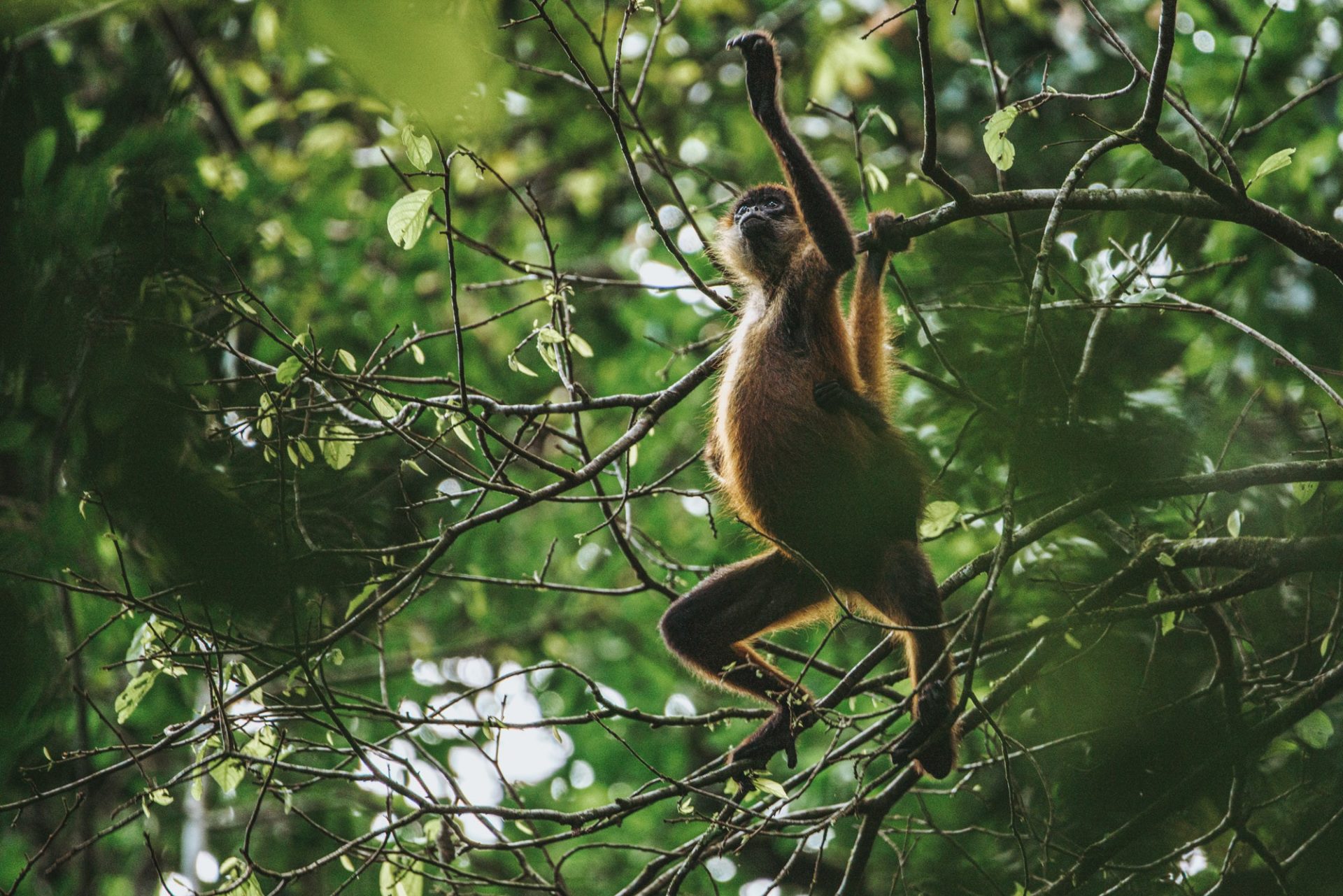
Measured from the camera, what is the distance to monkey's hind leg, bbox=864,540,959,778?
432 cm

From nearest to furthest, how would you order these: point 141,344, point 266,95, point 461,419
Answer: point 141,344
point 461,419
point 266,95

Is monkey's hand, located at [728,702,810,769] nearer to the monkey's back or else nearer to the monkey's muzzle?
the monkey's back

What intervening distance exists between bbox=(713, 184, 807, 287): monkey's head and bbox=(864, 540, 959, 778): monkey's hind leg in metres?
1.75

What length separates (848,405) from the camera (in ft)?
15.6

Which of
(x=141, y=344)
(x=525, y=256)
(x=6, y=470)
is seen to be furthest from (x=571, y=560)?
(x=141, y=344)

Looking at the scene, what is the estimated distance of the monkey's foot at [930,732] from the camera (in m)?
4.32

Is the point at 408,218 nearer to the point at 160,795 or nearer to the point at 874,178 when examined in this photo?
the point at 160,795

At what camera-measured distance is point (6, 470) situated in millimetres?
7516

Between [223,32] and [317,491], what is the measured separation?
27.3 feet

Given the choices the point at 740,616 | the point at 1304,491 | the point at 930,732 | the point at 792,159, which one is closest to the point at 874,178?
the point at 792,159

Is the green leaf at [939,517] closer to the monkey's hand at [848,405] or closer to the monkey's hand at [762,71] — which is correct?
the monkey's hand at [848,405]

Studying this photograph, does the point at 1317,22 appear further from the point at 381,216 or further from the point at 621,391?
the point at 381,216

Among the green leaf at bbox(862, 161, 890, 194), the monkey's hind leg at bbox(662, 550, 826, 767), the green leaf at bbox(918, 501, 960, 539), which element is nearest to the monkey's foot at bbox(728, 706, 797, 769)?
the monkey's hind leg at bbox(662, 550, 826, 767)

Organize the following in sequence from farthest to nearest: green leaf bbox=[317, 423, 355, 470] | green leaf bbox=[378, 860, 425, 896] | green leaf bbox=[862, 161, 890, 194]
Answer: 1. green leaf bbox=[862, 161, 890, 194]
2. green leaf bbox=[317, 423, 355, 470]
3. green leaf bbox=[378, 860, 425, 896]
